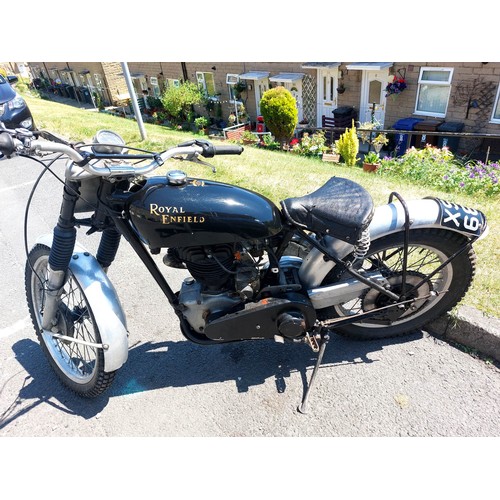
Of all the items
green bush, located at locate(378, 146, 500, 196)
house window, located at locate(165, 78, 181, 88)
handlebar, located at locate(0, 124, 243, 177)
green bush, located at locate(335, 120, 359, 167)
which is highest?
handlebar, located at locate(0, 124, 243, 177)

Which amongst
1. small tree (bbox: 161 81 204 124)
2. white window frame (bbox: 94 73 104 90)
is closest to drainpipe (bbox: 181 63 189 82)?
small tree (bbox: 161 81 204 124)

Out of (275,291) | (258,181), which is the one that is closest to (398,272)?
(275,291)

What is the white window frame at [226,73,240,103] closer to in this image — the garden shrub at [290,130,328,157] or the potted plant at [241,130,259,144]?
the potted plant at [241,130,259,144]

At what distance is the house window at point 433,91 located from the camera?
9695 millimetres

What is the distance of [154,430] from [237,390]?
1.67 feet

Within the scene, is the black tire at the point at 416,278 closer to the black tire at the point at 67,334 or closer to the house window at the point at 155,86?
the black tire at the point at 67,334

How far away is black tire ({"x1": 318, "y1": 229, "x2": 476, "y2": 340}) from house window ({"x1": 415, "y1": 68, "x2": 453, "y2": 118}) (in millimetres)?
9471

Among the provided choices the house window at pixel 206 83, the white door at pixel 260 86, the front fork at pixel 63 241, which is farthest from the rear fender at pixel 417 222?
the house window at pixel 206 83

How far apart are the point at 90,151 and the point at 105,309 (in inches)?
32.7

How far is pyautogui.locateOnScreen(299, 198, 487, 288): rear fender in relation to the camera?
1971mm

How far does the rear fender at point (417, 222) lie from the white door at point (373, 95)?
10367 millimetres

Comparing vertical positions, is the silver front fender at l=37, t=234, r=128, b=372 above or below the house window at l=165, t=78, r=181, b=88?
above

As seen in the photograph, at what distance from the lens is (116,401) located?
2.16m

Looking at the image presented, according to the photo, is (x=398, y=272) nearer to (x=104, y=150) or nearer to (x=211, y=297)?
(x=211, y=297)
